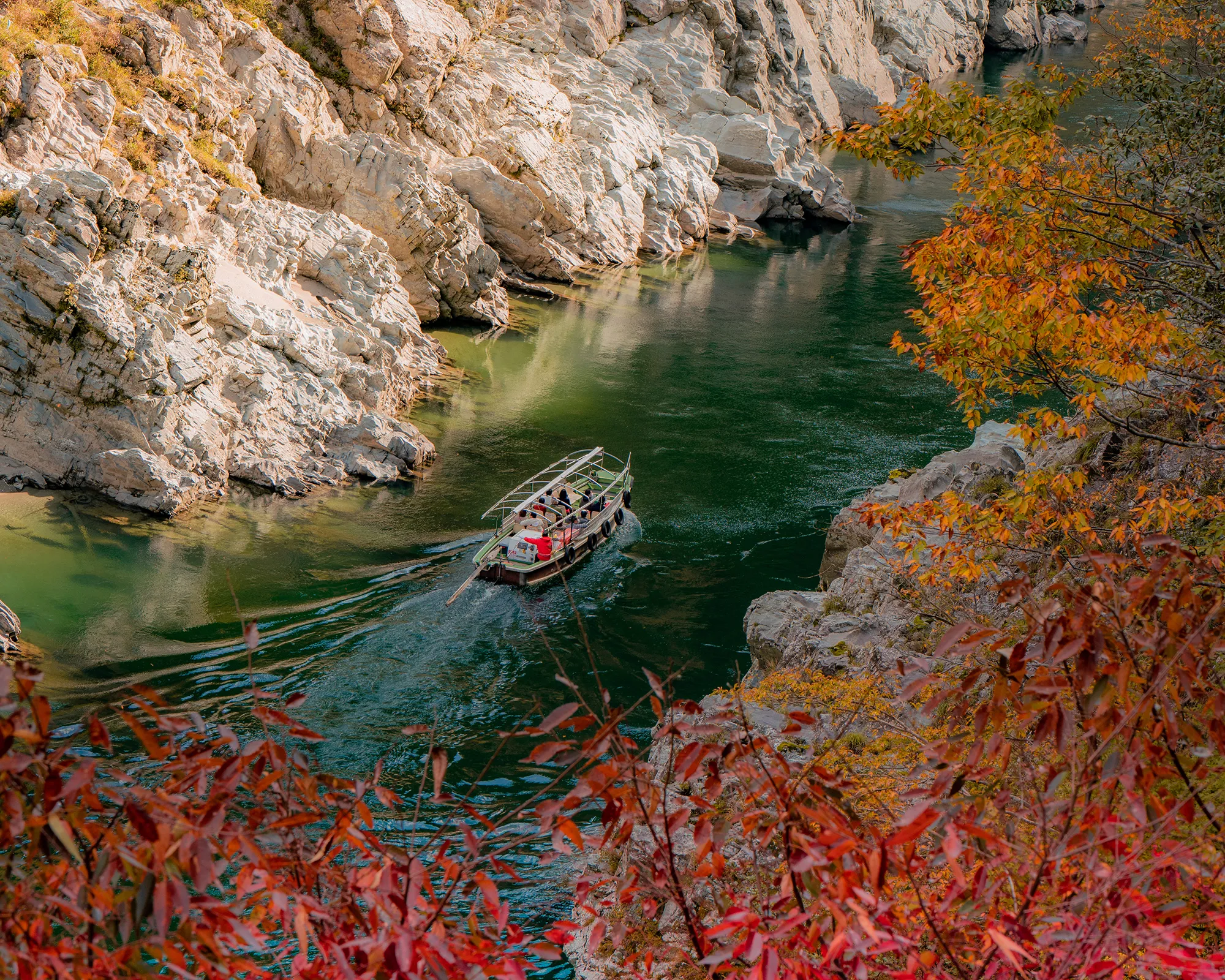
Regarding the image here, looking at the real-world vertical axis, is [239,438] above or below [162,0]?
below

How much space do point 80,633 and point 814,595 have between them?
49.0 ft

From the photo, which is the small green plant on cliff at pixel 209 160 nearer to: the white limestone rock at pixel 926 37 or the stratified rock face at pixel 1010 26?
the white limestone rock at pixel 926 37

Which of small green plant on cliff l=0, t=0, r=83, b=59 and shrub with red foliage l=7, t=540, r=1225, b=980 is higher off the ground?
small green plant on cliff l=0, t=0, r=83, b=59

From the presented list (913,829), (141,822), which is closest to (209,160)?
(141,822)

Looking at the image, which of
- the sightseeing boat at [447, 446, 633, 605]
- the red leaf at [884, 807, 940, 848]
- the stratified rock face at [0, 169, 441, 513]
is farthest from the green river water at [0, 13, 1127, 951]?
the red leaf at [884, 807, 940, 848]

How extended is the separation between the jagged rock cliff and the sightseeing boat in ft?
16.3

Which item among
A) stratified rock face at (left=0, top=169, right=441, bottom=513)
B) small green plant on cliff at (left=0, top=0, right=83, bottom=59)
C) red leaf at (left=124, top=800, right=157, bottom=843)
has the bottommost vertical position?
stratified rock face at (left=0, top=169, right=441, bottom=513)

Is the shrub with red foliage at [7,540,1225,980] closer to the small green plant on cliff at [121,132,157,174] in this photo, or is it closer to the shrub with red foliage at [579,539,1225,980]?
the shrub with red foliage at [579,539,1225,980]

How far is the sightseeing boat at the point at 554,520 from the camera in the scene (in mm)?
23281

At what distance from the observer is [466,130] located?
47719mm

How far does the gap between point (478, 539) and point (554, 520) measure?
82.7 inches

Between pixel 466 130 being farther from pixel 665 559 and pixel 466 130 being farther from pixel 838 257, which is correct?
pixel 665 559

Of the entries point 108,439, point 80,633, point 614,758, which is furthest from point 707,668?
point 614,758

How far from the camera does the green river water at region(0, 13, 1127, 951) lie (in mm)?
19094
